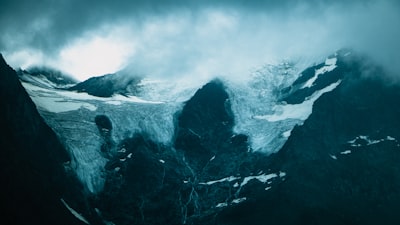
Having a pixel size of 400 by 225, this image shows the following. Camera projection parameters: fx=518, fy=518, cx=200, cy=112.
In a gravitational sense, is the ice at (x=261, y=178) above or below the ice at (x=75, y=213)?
above

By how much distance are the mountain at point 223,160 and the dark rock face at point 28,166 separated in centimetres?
77

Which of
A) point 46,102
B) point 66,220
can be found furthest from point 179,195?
point 46,102

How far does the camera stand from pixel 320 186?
167875mm

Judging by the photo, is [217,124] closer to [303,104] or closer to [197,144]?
[197,144]

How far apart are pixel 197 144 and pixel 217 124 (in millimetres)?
Answer: 12572

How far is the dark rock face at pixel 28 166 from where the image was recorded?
128 metres

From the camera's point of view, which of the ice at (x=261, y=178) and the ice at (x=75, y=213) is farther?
the ice at (x=261, y=178)

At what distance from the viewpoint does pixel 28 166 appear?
142 m

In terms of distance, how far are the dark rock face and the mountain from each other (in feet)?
2.54

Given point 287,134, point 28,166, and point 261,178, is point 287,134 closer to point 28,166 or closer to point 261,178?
point 261,178

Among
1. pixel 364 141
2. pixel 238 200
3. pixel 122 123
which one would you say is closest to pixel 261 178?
pixel 238 200

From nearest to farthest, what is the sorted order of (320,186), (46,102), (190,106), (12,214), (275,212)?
(12,214) < (275,212) < (320,186) < (46,102) < (190,106)

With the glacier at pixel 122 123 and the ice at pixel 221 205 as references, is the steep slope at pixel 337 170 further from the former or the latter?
the glacier at pixel 122 123

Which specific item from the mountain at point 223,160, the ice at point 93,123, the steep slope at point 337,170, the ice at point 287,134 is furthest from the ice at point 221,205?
the ice at point 287,134
